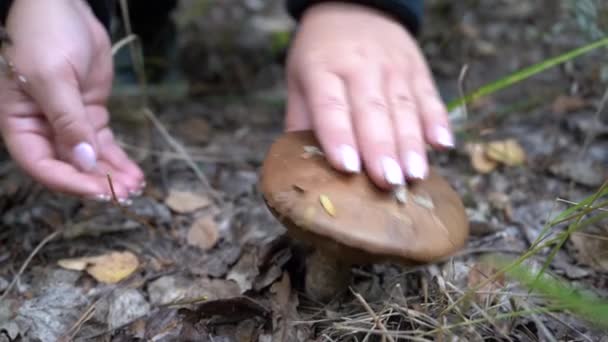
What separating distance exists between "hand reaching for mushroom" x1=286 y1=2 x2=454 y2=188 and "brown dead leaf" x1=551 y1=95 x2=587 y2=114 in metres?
1.34

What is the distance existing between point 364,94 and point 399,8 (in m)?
0.70

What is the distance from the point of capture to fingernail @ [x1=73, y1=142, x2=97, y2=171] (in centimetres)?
178

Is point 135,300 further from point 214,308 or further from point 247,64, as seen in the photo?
point 247,64

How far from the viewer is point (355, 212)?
1323 millimetres

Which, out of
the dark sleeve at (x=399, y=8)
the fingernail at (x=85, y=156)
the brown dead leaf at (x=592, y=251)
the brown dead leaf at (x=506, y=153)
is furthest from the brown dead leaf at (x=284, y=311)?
the brown dead leaf at (x=506, y=153)

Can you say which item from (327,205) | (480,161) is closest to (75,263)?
(327,205)

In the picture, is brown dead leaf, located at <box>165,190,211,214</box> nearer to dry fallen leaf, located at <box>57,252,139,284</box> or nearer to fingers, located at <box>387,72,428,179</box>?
dry fallen leaf, located at <box>57,252,139,284</box>

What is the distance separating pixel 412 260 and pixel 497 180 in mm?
1356

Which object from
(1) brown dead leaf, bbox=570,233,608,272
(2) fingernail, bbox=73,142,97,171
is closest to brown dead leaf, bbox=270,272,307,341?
(2) fingernail, bbox=73,142,97,171

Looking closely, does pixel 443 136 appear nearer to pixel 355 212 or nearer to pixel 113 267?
pixel 355 212

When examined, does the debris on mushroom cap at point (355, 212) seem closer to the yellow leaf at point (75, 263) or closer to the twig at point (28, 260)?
the yellow leaf at point (75, 263)

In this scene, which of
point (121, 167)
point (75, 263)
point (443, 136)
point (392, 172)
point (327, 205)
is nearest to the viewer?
point (327, 205)

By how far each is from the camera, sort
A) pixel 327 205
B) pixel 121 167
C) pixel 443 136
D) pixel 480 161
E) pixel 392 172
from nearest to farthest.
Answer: pixel 327 205, pixel 392 172, pixel 443 136, pixel 121 167, pixel 480 161

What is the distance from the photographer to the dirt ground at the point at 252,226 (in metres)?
1.59
